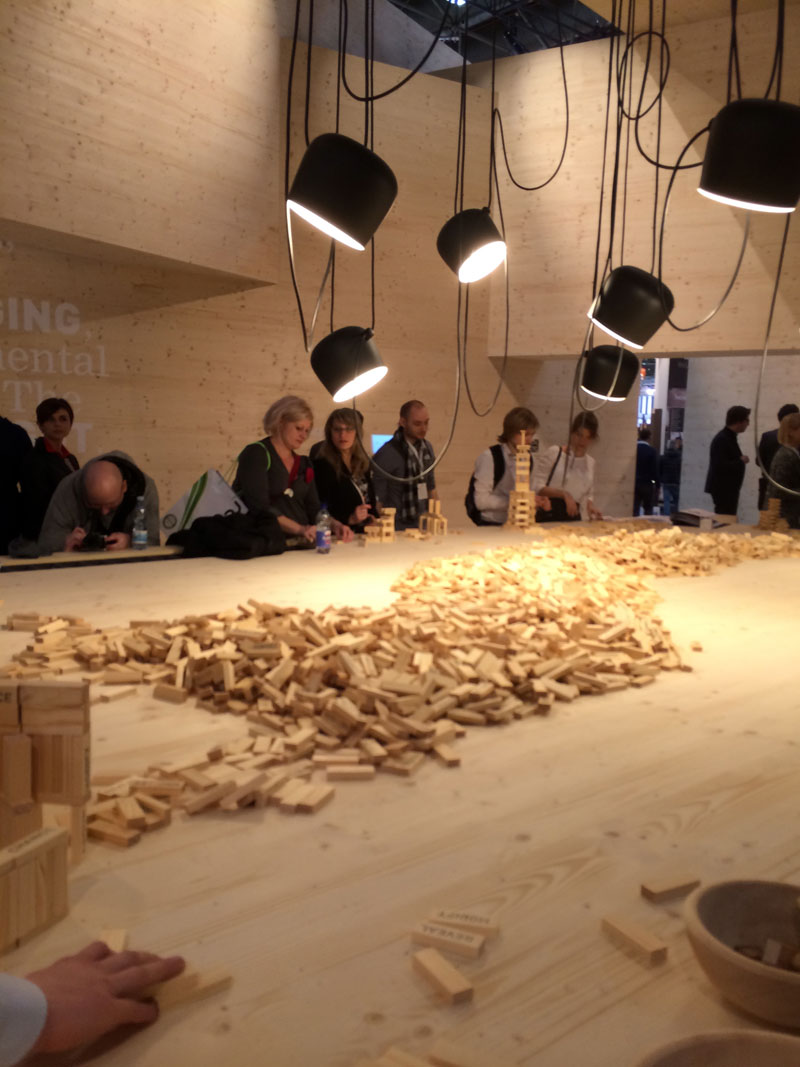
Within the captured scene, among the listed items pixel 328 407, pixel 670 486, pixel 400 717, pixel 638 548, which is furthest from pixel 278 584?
pixel 670 486

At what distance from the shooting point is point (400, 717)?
2.21 m

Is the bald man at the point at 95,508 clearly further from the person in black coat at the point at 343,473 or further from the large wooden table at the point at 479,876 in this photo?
the large wooden table at the point at 479,876

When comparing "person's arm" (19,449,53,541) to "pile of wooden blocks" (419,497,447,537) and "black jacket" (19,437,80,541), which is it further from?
"pile of wooden blocks" (419,497,447,537)

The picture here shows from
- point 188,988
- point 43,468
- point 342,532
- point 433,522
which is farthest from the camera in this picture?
point 433,522

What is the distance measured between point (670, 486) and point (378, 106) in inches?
261

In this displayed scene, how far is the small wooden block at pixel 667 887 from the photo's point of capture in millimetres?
1438

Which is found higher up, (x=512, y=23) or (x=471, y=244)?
(x=512, y=23)

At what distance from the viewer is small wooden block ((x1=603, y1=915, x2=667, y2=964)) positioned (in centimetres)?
126

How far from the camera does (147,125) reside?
5.99 m

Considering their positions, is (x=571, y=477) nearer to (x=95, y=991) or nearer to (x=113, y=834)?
(x=113, y=834)

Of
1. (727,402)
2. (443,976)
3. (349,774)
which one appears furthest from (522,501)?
(727,402)

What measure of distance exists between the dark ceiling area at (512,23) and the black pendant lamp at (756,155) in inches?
355

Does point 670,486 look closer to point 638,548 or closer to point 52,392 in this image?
point 638,548

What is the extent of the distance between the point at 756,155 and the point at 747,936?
2.64 meters
